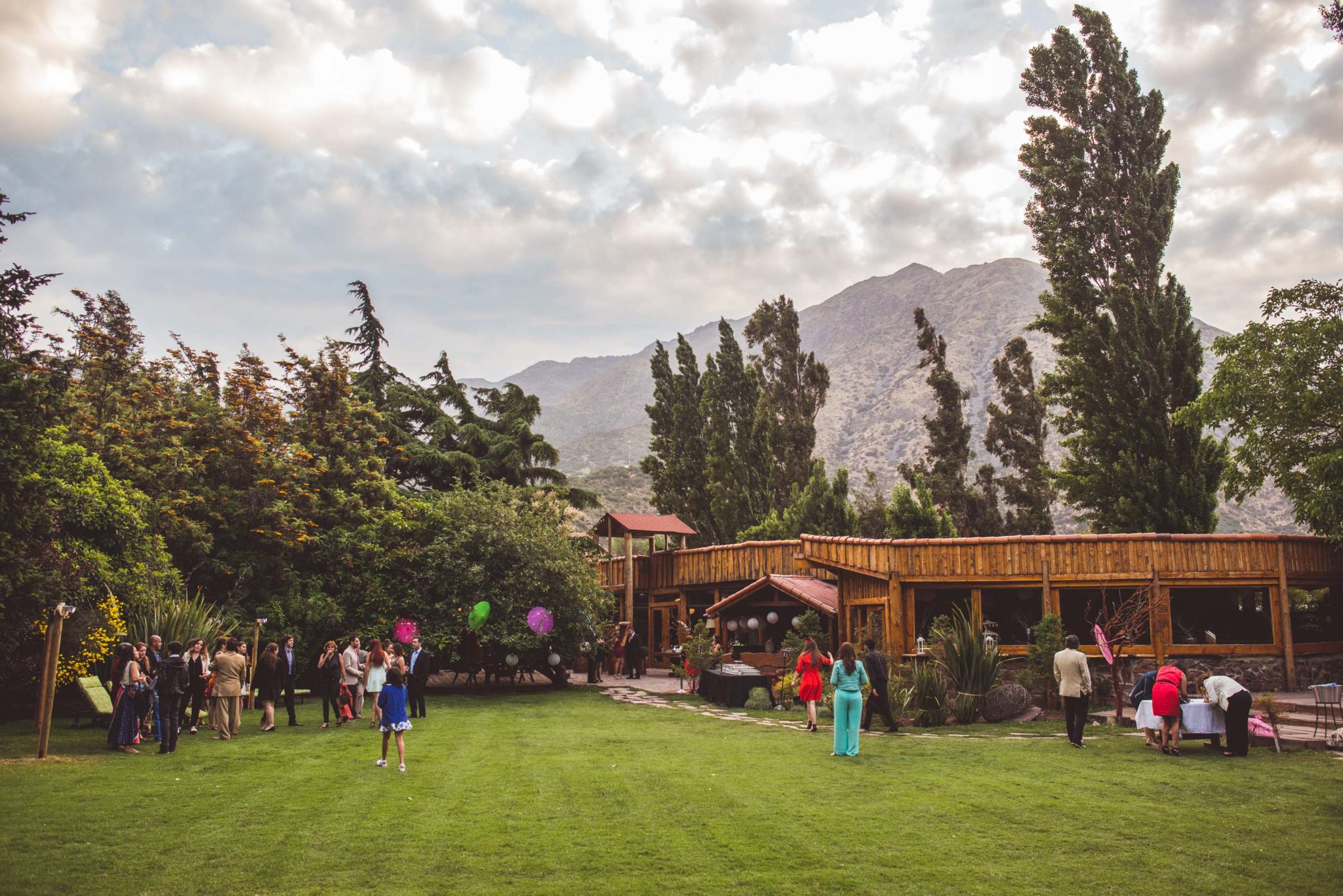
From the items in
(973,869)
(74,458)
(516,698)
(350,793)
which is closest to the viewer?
(973,869)

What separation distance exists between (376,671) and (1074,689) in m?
10.6

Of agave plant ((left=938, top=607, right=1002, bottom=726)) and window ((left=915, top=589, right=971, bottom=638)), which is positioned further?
window ((left=915, top=589, right=971, bottom=638))

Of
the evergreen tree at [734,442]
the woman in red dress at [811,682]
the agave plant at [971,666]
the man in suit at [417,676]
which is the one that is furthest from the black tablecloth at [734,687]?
the evergreen tree at [734,442]

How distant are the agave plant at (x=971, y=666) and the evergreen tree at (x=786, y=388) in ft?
75.1

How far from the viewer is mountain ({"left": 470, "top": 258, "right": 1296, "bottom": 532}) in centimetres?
10875

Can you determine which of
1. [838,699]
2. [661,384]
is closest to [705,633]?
[838,699]

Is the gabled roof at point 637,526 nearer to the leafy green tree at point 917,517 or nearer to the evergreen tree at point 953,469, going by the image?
the leafy green tree at point 917,517

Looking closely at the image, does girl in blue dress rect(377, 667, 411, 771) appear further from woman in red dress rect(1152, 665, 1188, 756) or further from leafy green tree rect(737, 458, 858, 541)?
leafy green tree rect(737, 458, 858, 541)

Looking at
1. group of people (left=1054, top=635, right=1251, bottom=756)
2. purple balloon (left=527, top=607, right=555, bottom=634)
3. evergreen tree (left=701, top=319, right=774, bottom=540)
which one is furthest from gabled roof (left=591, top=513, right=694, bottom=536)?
group of people (left=1054, top=635, right=1251, bottom=756)

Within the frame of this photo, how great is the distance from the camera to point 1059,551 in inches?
763

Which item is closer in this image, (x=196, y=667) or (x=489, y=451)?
(x=196, y=667)

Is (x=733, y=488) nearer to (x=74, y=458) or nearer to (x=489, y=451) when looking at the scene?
(x=489, y=451)

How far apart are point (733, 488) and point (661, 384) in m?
7.37

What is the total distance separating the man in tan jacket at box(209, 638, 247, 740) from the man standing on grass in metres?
2.13
